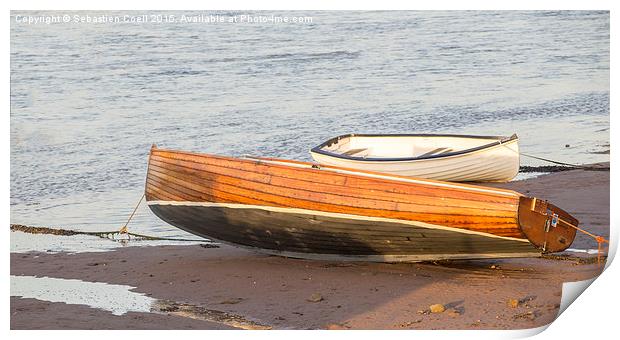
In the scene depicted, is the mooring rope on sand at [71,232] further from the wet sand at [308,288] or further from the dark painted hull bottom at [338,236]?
the dark painted hull bottom at [338,236]

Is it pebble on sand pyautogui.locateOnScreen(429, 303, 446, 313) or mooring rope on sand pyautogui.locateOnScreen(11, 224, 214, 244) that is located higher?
mooring rope on sand pyautogui.locateOnScreen(11, 224, 214, 244)

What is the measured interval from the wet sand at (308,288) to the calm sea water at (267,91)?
1.78 metres

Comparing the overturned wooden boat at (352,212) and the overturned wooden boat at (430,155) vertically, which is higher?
the overturned wooden boat at (430,155)

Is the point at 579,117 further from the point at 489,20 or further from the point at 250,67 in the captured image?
the point at 489,20

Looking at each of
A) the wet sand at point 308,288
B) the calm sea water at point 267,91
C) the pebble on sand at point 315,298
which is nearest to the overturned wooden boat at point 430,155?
the calm sea water at point 267,91

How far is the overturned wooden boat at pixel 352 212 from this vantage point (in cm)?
981

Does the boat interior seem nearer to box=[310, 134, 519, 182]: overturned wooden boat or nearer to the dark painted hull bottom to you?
box=[310, 134, 519, 182]: overturned wooden boat

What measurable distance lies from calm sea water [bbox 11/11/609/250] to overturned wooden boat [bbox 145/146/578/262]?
2053 millimetres

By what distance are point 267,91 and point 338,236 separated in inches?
463

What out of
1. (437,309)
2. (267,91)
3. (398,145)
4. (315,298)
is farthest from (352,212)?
(267,91)

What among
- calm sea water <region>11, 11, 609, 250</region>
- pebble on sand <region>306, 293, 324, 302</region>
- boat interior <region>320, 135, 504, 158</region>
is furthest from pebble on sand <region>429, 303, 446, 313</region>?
boat interior <region>320, 135, 504, 158</region>

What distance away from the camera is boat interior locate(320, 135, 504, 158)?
586 inches

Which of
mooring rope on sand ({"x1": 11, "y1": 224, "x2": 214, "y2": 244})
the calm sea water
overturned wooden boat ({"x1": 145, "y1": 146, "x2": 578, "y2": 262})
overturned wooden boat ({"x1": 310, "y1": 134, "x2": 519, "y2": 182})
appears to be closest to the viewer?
overturned wooden boat ({"x1": 145, "y1": 146, "x2": 578, "y2": 262})

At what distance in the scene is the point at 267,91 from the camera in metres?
21.8
